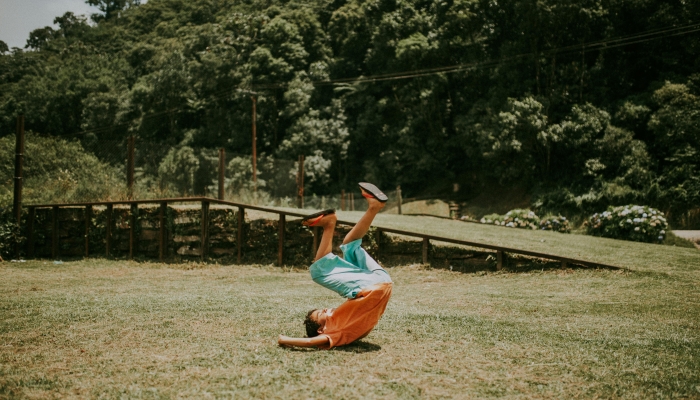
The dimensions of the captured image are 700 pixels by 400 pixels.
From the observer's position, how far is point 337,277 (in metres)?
5.15

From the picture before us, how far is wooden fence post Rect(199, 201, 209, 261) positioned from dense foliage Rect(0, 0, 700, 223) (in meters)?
4.01

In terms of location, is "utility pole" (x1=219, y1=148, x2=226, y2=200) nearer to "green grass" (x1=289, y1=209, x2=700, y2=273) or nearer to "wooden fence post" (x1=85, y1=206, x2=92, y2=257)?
"wooden fence post" (x1=85, y1=206, x2=92, y2=257)

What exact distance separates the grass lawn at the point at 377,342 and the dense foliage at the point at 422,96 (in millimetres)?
9969

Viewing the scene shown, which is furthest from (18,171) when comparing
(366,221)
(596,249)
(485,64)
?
(485,64)

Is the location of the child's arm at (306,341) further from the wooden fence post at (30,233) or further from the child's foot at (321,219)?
the wooden fence post at (30,233)

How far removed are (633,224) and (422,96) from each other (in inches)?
970

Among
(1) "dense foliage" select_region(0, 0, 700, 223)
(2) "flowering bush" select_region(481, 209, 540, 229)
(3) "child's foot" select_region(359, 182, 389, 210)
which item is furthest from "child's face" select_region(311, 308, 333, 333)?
(2) "flowering bush" select_region(481, 209, 540, 229)

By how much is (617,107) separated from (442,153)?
12.4 meters

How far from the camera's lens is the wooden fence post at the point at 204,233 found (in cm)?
1308

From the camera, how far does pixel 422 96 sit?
130 ft

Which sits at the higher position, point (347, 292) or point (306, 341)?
point (347, 292)

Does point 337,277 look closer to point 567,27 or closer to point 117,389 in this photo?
point 117,389

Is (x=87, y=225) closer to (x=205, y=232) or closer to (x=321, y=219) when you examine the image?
(x=205, y=232)

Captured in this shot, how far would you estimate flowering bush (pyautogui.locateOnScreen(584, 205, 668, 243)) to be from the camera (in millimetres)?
16062
